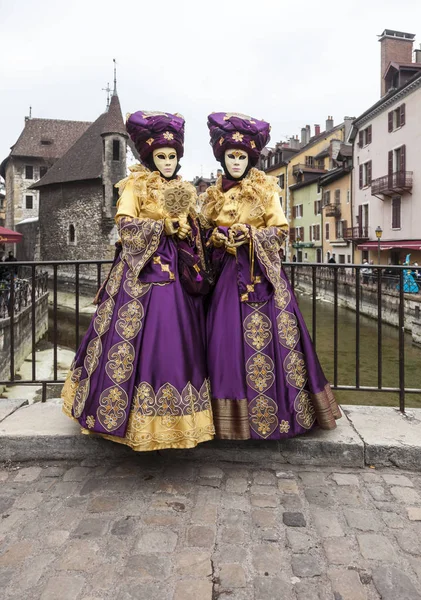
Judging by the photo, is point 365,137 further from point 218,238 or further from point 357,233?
point 218,238

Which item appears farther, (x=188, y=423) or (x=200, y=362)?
(x=200, y=362)

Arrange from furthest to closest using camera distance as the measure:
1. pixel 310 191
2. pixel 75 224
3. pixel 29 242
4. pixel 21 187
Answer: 1. pixel 21 187
2. pixel 29 242
3. pixel 310 191
4. pixel 75 224

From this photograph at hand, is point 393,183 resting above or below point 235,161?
above

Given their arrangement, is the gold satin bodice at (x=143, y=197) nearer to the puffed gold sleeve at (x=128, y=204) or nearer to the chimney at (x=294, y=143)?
the puffed gold sleeve at (x=128, y=204)

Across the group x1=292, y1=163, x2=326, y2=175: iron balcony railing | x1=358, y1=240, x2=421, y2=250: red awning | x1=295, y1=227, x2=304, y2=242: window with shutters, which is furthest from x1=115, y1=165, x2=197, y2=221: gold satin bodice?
x1=292, y1=163, x2=326, y2=175: iron balcony railing

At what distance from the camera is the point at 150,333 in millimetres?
2553

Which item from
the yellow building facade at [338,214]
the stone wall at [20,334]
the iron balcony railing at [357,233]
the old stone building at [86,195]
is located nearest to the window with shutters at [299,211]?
the yellow building facade at [338,214]

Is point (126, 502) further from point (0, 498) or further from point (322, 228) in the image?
point (322, 228)

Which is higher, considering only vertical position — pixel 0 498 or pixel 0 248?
pixel 0 248

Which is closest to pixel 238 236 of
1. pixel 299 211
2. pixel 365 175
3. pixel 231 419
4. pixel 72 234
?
pixel 231 419

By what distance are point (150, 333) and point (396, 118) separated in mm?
26520

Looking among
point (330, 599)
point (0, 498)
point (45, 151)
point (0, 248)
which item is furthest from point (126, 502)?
point (45, 151)

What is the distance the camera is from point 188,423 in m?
2.48

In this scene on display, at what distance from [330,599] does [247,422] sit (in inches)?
42.1
